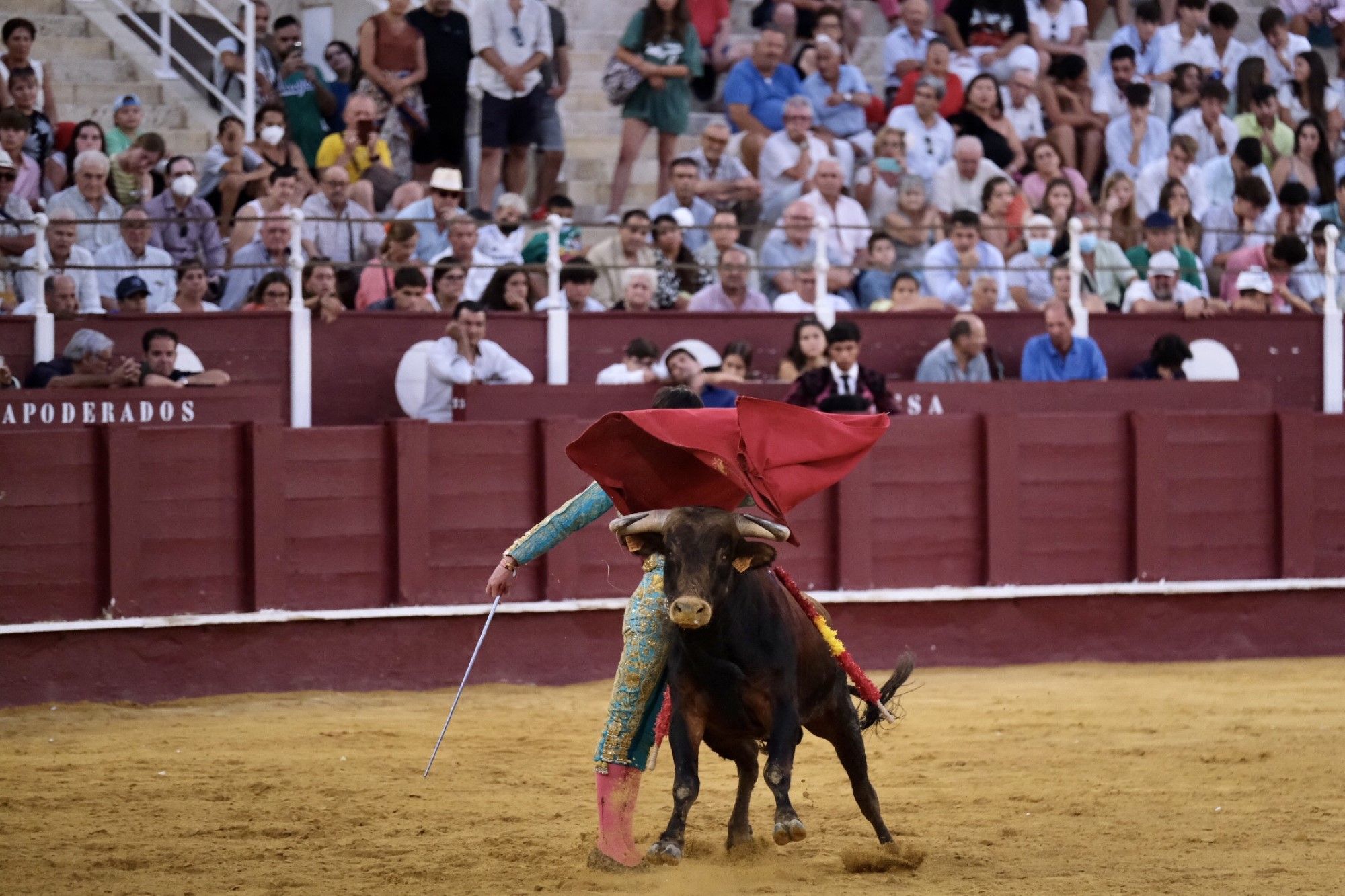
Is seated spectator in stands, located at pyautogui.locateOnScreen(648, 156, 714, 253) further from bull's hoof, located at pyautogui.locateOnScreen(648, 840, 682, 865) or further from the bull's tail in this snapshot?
bull's hoof, located at pyautogui.locateOnScreen(648, 840, 682, 865)

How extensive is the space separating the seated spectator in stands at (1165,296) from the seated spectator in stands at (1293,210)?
83cm

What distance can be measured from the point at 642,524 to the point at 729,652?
0.40 m

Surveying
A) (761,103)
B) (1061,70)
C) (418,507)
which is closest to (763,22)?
(761,103)

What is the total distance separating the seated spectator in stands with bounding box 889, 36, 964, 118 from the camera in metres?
12.7

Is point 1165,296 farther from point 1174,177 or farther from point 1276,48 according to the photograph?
point 1276,48

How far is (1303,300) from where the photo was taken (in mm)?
12086

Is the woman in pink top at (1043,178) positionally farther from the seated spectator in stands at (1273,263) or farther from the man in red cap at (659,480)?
the man in red cap at (659,480)

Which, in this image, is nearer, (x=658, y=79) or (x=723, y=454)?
(x=723, y=454)

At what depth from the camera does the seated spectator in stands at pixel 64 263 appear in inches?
370

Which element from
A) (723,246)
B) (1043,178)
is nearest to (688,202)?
(723,246)

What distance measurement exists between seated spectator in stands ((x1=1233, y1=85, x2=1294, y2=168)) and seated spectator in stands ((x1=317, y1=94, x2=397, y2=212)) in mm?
6067

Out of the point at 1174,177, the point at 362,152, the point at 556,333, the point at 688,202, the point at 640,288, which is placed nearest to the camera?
the point at 556,333

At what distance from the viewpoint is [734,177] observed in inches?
456

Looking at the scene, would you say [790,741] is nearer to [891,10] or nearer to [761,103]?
[761,103]
